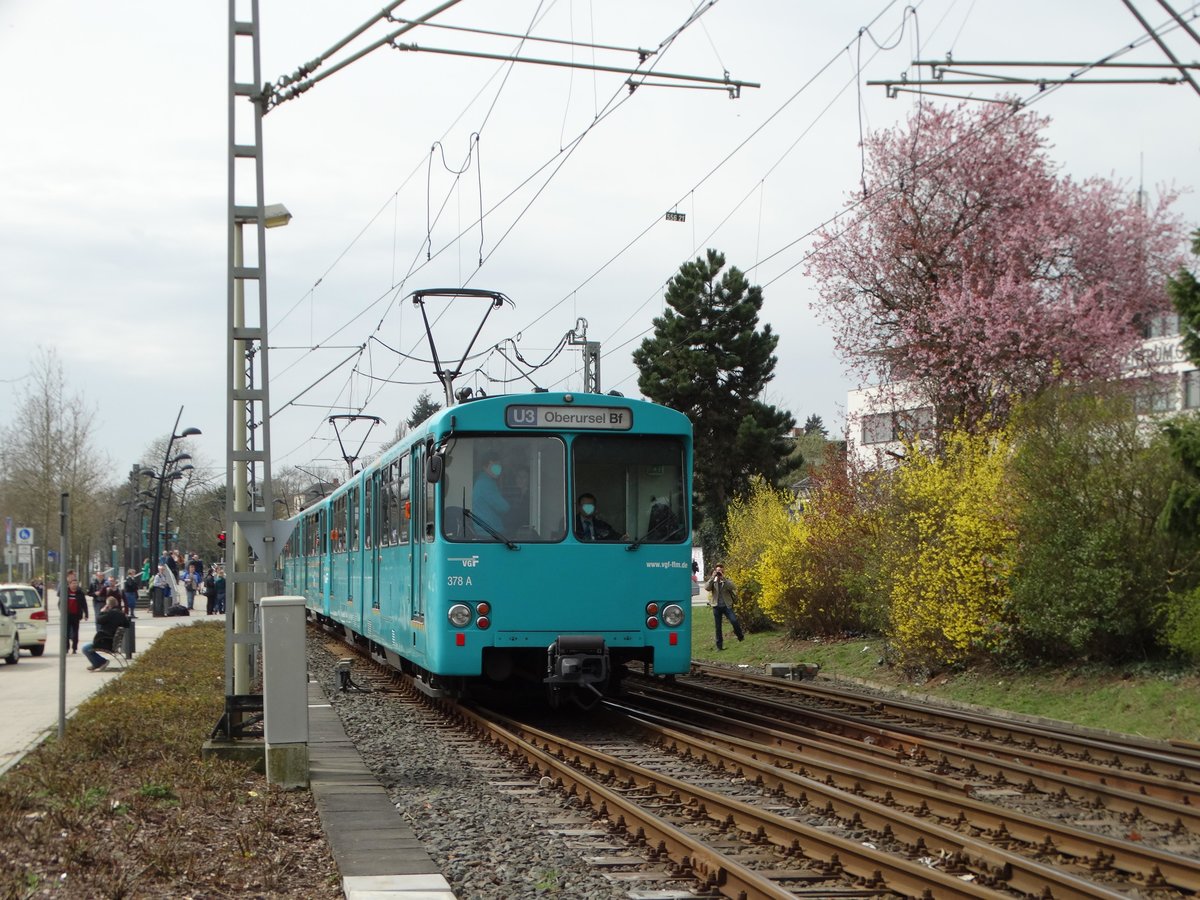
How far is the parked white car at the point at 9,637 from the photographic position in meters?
24.4

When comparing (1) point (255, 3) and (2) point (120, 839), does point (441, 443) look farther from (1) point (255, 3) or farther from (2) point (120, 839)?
(2) point (120, 839)

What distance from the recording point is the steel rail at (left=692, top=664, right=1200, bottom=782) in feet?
36.6

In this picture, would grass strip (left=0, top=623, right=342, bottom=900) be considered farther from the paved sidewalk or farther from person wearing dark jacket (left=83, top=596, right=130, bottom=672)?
person wearing dark jacket (left=83, top=596, right=130, bottom=672)

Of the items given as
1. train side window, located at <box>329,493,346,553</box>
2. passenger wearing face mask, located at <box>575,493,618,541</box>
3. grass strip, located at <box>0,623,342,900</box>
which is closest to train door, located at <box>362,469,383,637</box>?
train side window, located at <box>329,493,346,553</box>

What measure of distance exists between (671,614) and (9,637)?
50.1ft

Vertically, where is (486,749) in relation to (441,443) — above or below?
below

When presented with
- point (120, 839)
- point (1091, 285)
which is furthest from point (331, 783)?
point (1091, 285)

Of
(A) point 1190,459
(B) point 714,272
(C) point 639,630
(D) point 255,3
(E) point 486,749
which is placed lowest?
(E) point 486,749

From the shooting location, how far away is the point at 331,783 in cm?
1076

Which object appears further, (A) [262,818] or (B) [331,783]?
(B) [331,783]

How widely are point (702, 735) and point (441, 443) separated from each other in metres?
3.85

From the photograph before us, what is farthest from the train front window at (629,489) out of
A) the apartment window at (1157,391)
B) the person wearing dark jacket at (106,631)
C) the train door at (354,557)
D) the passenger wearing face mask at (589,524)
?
the apartment window at (1157,391)

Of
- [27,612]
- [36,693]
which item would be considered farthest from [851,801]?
[27,612]

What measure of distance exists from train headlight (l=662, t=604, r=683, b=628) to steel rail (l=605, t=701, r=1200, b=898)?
5.01 feet
